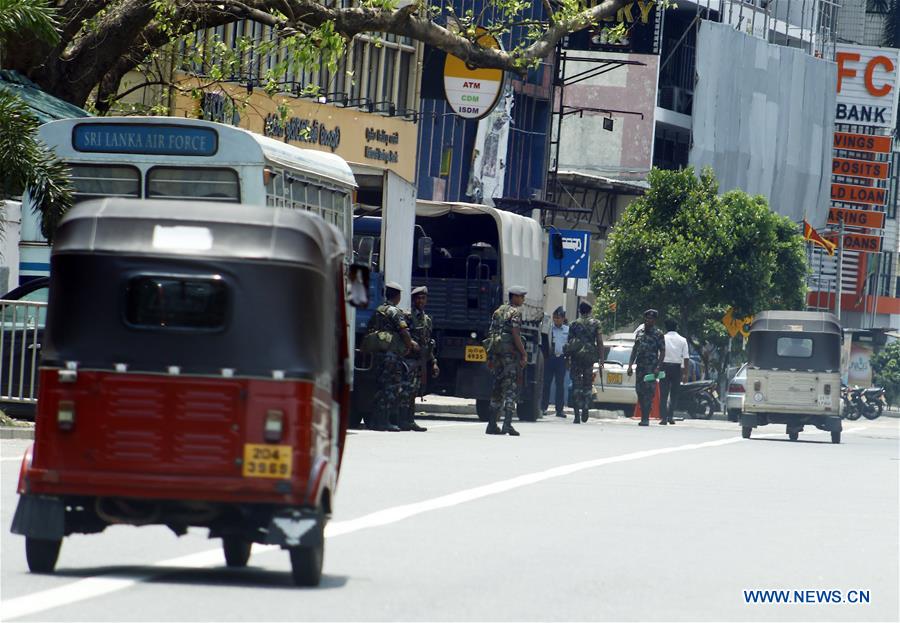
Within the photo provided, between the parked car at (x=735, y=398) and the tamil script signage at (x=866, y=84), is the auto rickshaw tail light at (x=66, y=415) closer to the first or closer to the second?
the parked car at (x=735, y=398)

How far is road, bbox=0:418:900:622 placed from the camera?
366 inches

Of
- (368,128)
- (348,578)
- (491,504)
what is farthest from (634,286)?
(348,578)

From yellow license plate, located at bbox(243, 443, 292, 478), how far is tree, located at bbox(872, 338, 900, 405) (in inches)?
2984

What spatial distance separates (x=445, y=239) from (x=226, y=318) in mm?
21917

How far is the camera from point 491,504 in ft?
49.9

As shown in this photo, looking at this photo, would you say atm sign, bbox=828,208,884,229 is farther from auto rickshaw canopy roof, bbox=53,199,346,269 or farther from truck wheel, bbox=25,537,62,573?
truck wheel, bbox=25,537,62,573

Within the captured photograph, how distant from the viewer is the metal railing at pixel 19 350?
2008 cm

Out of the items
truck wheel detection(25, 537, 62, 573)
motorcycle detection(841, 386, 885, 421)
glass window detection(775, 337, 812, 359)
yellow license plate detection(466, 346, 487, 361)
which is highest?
glass window detection(775, 337, 812, 359)

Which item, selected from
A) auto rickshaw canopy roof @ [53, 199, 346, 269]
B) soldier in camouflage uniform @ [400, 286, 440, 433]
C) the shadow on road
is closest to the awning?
soldier in camouflage uniform @ [400, 286, 440, 433]

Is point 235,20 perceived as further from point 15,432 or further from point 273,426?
point 273,426

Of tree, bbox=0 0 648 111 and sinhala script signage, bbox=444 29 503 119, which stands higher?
Result: sinhala script signage, bbox=444 29 503 119

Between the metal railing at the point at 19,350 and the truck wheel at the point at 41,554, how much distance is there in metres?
10.4

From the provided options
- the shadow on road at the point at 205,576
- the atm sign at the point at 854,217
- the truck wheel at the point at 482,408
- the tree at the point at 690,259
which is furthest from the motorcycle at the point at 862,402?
the shadow on road at the point at 205,576

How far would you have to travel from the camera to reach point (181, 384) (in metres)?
9.70
